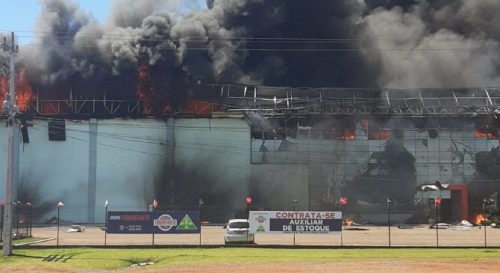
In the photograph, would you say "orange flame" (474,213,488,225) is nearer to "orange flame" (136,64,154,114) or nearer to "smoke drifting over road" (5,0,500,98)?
"smoke drifting over road" (5,0,500,98)

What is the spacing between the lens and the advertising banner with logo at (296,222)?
2948 cm

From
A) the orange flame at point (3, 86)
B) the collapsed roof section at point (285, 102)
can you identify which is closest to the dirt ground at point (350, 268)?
the collapsed roof section at point (285, 102)

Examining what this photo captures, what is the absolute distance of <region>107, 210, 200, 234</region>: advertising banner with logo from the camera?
30.0 meters

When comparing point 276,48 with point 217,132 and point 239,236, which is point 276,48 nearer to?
point 217,132

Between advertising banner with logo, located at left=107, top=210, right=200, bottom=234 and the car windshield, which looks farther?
the car windshield

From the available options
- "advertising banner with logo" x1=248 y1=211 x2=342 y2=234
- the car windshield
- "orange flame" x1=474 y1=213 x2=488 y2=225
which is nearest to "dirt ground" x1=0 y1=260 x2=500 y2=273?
"advertising banner with logo" x1=248 y1=211 x2=342 y2=234

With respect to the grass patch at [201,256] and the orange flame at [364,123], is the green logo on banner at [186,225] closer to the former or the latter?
the grass patch at [201,256]

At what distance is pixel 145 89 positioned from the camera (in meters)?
68.4

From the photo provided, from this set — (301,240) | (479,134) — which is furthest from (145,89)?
(301,240)

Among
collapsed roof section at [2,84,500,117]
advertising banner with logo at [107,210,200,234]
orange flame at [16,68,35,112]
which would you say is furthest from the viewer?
orange flame at [16,68,35,112]

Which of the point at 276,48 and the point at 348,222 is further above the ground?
the point at 276,48

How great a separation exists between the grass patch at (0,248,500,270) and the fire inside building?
37231 mm

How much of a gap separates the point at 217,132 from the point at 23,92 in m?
23.1

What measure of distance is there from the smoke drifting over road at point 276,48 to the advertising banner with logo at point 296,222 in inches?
1574
